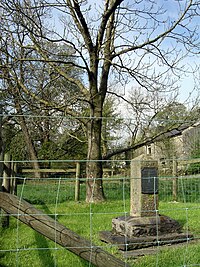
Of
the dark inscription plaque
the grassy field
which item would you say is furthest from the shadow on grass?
the dark inscription plaque

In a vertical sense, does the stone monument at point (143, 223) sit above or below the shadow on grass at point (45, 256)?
above

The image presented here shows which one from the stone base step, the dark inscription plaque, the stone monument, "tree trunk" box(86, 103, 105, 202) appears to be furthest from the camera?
"tree trunk" box(86, 103, 105, 202)

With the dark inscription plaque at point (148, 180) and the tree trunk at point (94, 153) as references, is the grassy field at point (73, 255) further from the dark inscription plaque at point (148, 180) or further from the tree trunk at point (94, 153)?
the tree trunk at point (94, 153)

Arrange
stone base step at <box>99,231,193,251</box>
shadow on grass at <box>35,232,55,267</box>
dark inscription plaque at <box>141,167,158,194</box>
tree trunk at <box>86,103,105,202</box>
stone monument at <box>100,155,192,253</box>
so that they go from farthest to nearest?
tree trunk at <box>86,103,105,202</box> < dark inscription plaque at <box>141,167,158,194</box> < stone monument at <box>100,155,192,253</box> < stone base step at <box>99,231,193,251</box> < shadow on grass at <box>35,232,55,267</box>

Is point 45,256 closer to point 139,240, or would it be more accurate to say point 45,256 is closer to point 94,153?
point 139,240

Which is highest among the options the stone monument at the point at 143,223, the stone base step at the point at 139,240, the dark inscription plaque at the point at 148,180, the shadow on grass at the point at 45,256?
the dark inscription plaque at the point at 148,180

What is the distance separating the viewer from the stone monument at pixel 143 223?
5566mm

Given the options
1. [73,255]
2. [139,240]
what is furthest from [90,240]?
[139,240]

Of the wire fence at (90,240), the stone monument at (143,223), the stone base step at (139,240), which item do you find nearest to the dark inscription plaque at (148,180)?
the stone monument at (143,223)

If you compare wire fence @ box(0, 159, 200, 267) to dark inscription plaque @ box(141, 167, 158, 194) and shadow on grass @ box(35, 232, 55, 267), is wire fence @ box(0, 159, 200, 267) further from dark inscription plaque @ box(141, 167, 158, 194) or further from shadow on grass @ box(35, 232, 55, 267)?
dark inscription plaque @ box(141, 167, 158, 194)

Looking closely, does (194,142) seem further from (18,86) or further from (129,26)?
(18,86)

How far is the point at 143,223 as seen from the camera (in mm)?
5781

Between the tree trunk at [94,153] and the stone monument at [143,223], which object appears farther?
the tree trunk at [94,153]

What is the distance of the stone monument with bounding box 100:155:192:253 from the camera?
5.57m
